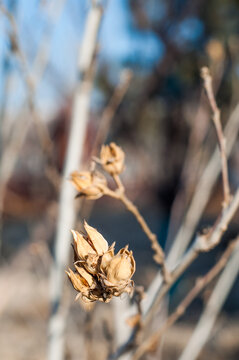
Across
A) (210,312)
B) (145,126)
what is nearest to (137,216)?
(210,312)

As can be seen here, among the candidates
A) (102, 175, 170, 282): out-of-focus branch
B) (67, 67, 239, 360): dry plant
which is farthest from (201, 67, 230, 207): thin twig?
(102, 175, 170, 282): out-of-focus branch

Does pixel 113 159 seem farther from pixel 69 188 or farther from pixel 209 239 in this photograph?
pixel 69 188

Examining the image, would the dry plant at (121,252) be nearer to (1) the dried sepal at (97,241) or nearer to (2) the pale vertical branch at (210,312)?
(1) the dried sepal at (97,241)

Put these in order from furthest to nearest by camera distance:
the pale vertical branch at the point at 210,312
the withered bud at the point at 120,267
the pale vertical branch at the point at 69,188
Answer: the pale vertical branch at the point at 210,312 < the pale vertical branch at the point at 69,188 < the withered bud at the point at 120,267

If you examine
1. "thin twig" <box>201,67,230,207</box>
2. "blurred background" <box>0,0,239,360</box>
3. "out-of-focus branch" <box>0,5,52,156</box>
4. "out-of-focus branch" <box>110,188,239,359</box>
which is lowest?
"blurred background" <box>0,0,239,360</box>

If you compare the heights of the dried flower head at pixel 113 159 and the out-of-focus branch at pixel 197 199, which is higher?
the dried flower head at pixel 113 159

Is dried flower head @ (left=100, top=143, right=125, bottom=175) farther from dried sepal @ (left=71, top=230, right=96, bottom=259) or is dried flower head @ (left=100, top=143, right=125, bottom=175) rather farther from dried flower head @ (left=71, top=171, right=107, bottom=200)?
dried sepal @ (left=71, top=230, right=96, bottom=259)

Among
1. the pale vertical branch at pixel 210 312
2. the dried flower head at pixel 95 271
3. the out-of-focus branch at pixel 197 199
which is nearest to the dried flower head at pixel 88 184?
the dried flower head at pixel 95 271
